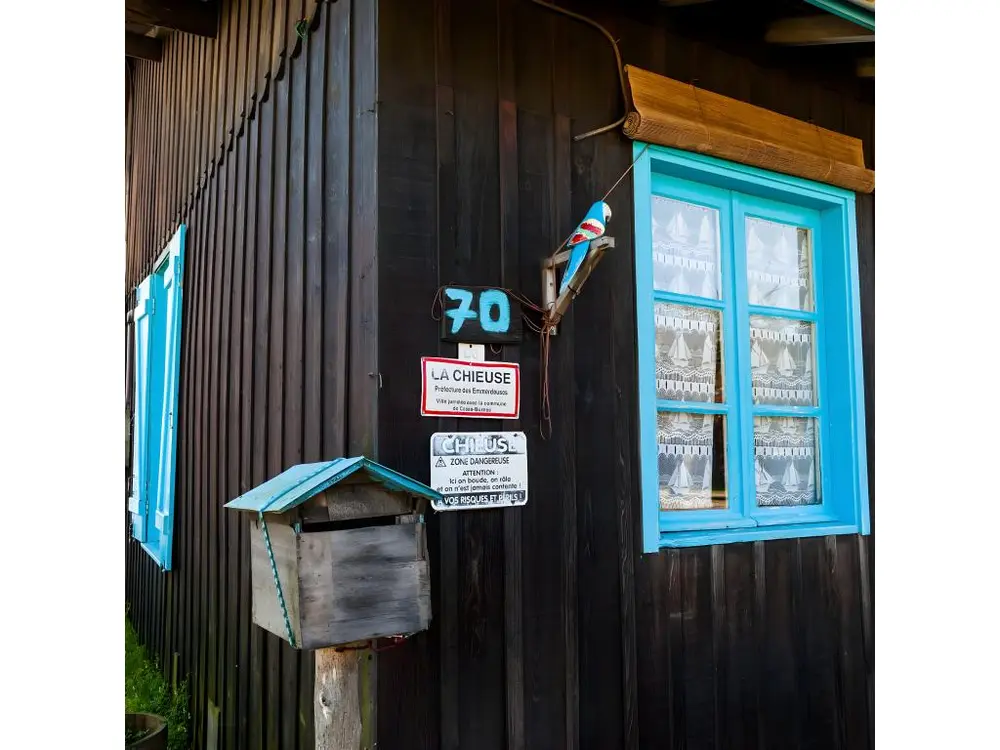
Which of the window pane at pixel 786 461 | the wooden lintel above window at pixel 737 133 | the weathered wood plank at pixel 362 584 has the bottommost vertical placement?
the weathered wood plank at pixel 362 584

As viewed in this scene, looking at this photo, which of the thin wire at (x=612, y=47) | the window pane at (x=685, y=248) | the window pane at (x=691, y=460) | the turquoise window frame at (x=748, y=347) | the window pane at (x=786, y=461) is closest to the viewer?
the thin wire at (x=612, y=47)

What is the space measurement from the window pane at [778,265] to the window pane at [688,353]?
35cm

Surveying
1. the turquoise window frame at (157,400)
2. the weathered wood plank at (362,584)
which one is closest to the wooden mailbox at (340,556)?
the weathered wood plank at (362,584)

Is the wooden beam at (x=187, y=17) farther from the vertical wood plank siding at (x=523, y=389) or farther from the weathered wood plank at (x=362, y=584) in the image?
the weathered wood plank at (x=362, y=584)

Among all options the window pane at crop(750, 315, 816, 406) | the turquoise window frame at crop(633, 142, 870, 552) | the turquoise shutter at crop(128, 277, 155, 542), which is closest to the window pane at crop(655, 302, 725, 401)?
the turquoise window frame at crop(633, 142, 870, 552)

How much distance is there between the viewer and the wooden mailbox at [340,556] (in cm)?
217

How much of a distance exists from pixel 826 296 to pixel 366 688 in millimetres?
2941

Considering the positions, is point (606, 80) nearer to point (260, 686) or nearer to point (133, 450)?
point (260, 686)

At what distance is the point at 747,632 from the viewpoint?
11.9ft

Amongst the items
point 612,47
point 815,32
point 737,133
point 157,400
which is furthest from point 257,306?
point 157,400

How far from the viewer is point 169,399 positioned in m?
6.12

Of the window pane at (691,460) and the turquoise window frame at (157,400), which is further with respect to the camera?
the turquoise window frame at (157,400)

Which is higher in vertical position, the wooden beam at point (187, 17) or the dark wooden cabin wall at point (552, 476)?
the wooden beam at point (187, 17)

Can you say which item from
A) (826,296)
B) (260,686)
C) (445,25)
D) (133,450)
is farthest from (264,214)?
(133,450)
